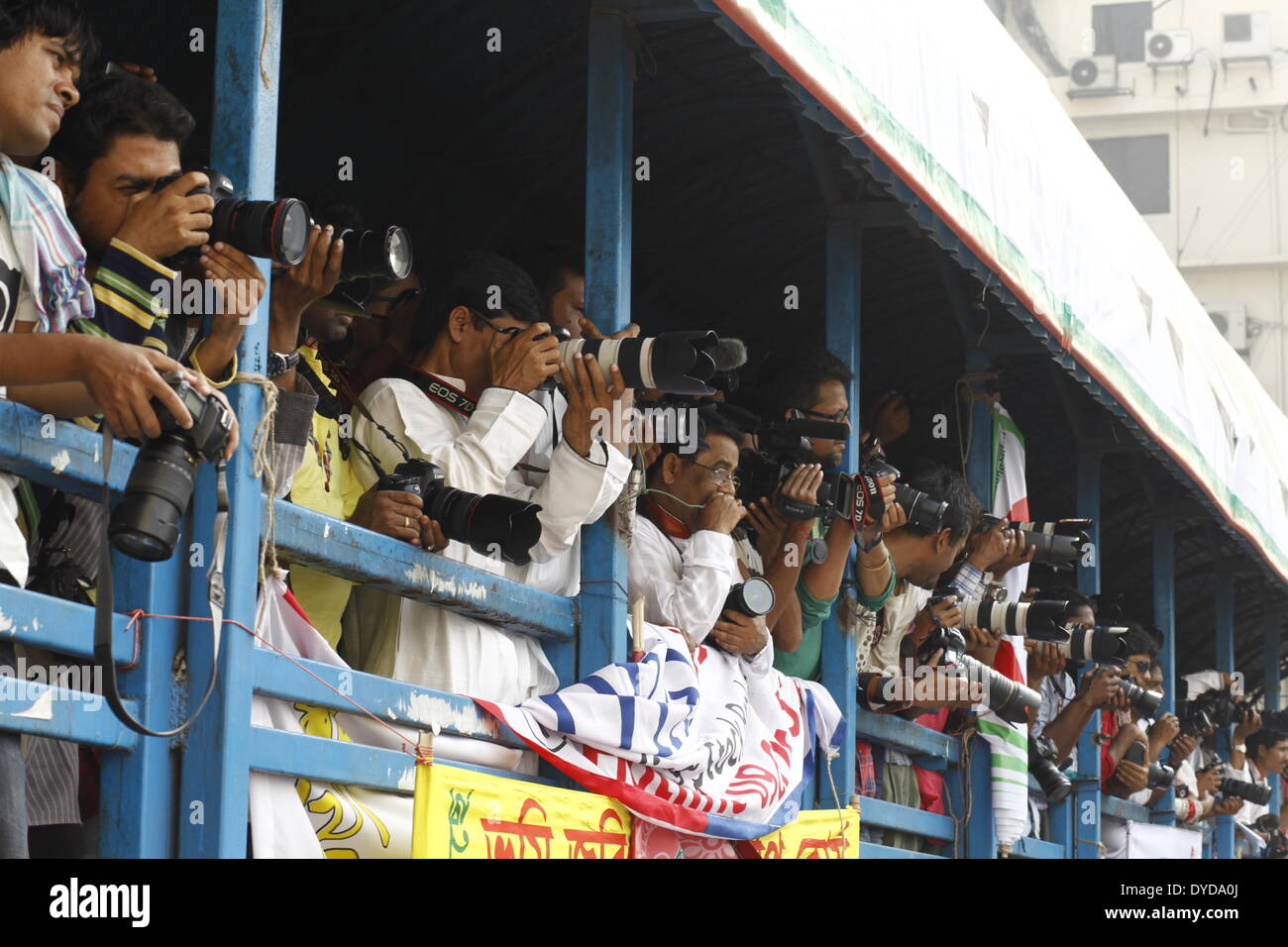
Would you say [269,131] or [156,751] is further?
[269,131]

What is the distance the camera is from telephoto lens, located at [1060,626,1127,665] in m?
7.40

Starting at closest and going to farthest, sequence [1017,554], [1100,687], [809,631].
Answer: [809,631], [1017,554], [1100,687]

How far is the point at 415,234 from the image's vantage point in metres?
6.12

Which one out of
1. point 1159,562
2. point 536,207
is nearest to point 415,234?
point 536,207

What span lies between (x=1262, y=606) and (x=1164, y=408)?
651cm

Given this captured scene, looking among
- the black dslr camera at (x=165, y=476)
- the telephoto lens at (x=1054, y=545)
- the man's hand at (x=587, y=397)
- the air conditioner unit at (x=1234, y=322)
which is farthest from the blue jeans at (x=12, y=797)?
the air conditioner unit at (x=1234, y=322)

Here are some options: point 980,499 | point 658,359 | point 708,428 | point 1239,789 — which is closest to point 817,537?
point 708,428

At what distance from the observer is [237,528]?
327 centimetres

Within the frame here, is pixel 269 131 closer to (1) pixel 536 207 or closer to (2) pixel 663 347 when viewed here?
(2) pixel 663 347

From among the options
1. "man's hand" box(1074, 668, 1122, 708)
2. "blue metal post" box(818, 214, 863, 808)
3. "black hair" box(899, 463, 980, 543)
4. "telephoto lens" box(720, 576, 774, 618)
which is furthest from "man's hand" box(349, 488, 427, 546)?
"man's hand" box(1074, 668, 1122, 708)

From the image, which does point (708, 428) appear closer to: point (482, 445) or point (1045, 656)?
point (482, 445)

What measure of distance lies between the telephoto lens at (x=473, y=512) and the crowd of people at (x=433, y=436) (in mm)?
17

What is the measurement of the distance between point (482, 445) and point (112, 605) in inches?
54.3

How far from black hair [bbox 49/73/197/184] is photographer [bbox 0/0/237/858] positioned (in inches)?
4.6
